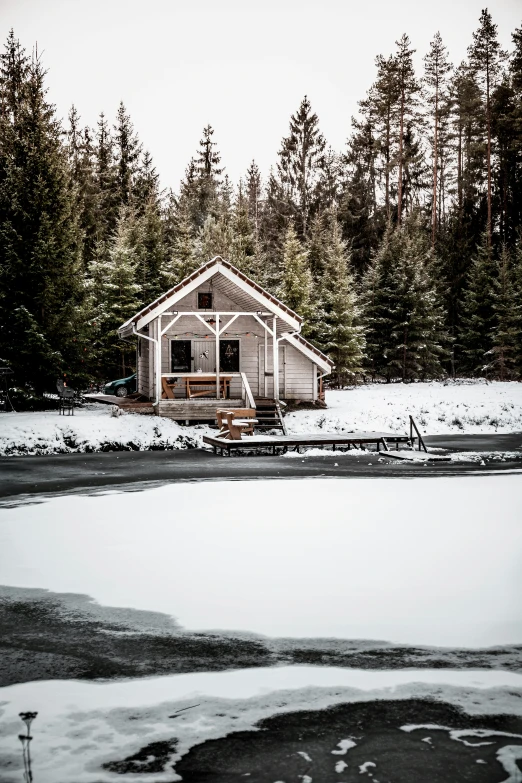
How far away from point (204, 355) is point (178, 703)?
2638 cm

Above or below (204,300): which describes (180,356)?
below

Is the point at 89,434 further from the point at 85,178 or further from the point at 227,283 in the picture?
the point at 85,178

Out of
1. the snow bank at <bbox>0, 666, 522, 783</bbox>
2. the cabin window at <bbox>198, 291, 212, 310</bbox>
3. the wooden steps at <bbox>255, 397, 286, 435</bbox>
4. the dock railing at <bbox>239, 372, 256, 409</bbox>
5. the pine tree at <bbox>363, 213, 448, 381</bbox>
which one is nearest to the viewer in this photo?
the snow bank at <bbox>0, 666, 522, 783</bbox>

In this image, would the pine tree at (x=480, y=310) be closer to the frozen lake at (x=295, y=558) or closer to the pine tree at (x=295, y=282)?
the pine tree at (x=295, y=282)

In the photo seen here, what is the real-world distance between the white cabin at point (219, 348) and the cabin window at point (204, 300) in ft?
0.13

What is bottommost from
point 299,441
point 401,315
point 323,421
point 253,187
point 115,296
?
point 299,441

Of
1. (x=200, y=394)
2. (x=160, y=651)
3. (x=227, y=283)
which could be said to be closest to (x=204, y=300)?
(x=227, y=283)

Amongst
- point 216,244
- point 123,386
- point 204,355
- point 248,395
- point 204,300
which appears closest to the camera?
point 248,395

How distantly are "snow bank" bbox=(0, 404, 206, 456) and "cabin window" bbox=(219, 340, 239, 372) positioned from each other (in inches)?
238

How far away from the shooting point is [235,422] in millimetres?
23594

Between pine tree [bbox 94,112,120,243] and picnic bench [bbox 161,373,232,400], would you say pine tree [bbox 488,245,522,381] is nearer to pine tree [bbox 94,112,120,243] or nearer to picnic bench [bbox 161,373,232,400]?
picnic bench [bbox 161,373,232,400]

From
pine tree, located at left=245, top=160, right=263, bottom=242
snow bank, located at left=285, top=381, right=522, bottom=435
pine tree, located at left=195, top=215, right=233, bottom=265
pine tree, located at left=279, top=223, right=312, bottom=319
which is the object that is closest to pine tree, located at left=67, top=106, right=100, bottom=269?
pine tree, located at left=195, top=215, right=233, bottom=265

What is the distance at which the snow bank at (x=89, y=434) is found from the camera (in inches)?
902

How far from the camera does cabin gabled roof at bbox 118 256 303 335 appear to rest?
27.9 metres
